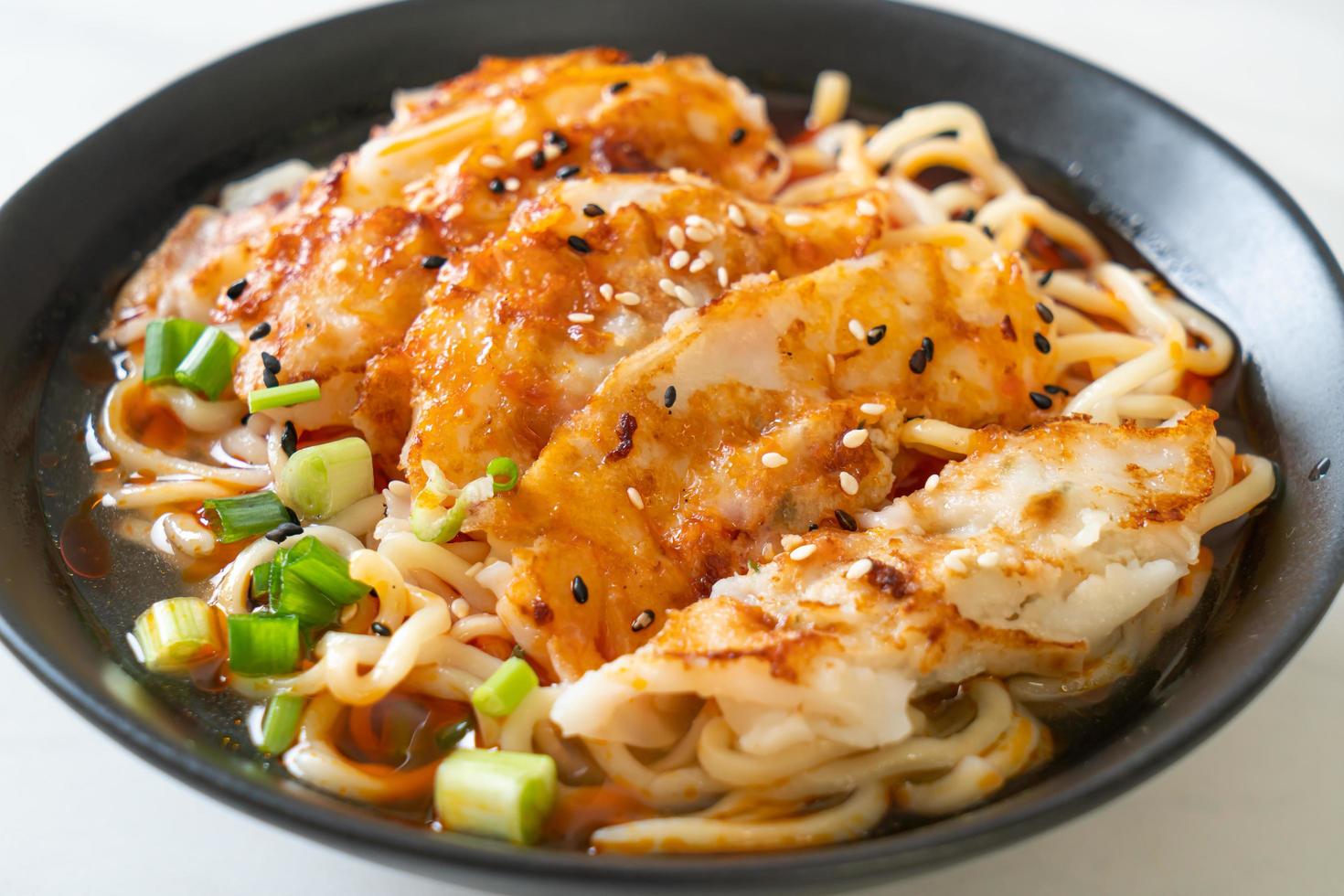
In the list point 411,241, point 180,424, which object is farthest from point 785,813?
point 180,424

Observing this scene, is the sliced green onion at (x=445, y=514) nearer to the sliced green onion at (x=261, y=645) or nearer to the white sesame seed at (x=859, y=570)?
the sliced green onion at (x=261, y=645)

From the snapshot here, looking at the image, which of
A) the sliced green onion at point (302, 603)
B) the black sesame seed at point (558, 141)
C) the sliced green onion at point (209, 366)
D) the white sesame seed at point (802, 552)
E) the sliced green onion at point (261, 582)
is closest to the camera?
the white sesame seed at point (802, 552)

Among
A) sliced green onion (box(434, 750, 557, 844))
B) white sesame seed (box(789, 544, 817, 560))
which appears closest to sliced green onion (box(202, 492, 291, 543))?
sliced green onion (box(434, 750, 557, 844))

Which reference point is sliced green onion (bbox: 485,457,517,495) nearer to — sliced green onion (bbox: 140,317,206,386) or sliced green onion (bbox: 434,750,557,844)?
sliced green onion (bbox: 434,750,557,844)

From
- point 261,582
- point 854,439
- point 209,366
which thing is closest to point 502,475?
point 261,582

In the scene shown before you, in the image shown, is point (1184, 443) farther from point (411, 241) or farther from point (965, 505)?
point (411, 241)

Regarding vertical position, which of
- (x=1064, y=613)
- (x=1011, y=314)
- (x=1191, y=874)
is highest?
(x=1011, y=314)

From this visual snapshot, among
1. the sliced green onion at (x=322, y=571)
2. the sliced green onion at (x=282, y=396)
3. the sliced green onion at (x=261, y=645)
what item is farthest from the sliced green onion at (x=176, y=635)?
the sliced green onion at (x=282, y=396)
